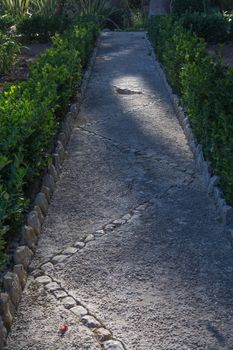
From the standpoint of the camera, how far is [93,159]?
5.68 metres

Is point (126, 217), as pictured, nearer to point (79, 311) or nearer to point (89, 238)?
point (89, 238)

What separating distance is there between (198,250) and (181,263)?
0.77 feet

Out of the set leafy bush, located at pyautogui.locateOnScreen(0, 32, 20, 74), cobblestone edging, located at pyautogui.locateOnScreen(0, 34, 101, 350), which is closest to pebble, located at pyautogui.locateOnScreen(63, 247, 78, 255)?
cobblestone edging, located at pyautogui.locateOnScreen(0, 34, 101, 350)

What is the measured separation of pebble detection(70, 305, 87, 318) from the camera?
10.5 ft

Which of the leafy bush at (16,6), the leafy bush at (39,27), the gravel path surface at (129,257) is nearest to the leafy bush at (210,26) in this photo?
the leafy bush at (39,27)

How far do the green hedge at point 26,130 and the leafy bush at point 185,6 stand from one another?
1008 cm

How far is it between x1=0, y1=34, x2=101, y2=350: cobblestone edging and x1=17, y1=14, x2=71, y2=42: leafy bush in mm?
9066

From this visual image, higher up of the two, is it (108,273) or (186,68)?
(186,68)

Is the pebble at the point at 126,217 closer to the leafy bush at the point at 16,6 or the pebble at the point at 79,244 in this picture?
the pebble at the point at 79,244

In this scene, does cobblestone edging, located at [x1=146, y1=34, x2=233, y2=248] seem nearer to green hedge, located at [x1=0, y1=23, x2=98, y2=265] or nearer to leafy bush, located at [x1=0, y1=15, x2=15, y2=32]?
green hedge, located at [x1=0, y1=23, x2=98, y2=265]

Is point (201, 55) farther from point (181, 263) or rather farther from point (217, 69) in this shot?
point (181, 263)

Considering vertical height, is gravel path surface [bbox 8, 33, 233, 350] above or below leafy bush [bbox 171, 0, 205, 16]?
below

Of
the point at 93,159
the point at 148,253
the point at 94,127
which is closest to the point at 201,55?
the point at 94,127

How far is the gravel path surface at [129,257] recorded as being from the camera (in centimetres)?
305
